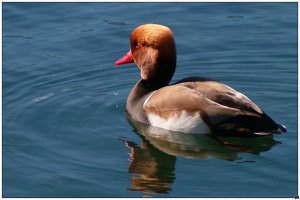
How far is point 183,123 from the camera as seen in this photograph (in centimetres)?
870

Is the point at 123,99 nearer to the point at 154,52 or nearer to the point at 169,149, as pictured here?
the point at 154,52

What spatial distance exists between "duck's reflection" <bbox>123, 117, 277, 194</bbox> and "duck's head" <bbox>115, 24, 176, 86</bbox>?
2.07 ft

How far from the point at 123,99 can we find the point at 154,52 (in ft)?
3.24

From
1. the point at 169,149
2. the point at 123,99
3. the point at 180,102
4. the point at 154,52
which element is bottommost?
the point at 169,149

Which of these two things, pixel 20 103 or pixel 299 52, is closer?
pixel 20 103

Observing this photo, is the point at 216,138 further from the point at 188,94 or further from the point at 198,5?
the point at 198,5

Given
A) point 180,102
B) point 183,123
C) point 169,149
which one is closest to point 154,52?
point 180,102

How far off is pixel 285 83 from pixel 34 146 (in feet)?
10.6

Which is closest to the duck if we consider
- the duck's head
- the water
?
the duck's head

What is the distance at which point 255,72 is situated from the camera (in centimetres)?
1058

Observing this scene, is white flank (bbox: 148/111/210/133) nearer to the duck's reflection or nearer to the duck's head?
the duck's reflection

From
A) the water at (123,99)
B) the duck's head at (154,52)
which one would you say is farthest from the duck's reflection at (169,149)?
the duck's head at (154,52)

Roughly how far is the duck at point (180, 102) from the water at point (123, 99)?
5.6 inches

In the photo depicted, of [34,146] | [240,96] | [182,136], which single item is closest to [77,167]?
[34,146]
